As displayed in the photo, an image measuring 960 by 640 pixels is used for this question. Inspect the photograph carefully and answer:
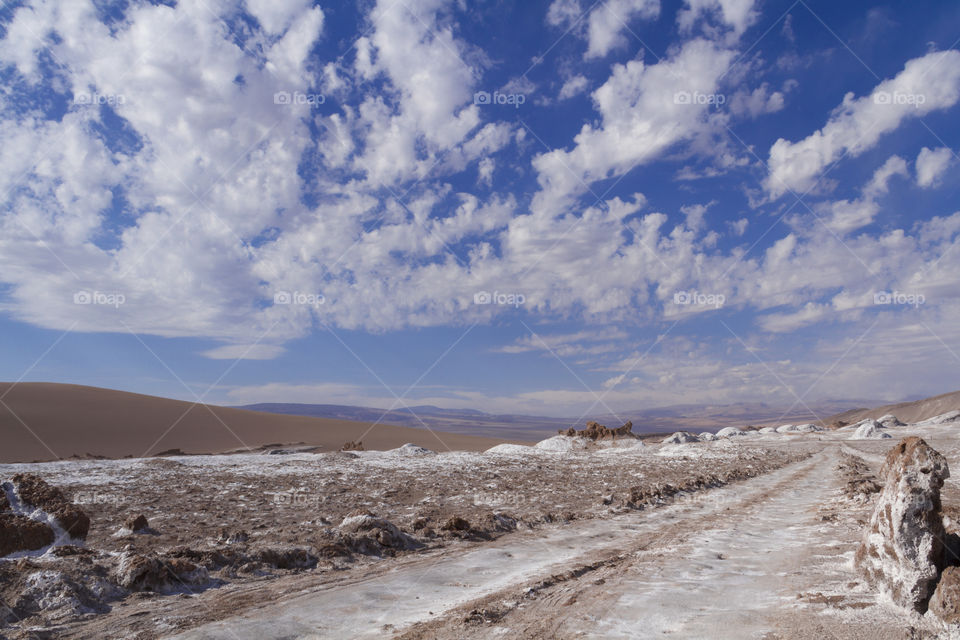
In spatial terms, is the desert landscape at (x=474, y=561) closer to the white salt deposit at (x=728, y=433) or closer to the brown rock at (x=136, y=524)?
the brown rock at (x=136, y=524)

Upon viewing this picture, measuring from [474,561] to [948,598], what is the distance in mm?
5522

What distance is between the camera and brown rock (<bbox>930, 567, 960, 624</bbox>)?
4.44 metres

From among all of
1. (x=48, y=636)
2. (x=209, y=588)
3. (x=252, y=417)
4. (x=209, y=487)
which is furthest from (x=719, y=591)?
(x=252, y=417)

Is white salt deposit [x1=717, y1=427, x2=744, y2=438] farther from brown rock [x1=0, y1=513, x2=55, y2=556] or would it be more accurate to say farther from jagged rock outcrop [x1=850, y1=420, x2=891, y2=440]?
brown rock [x1=0, y1=513, x2=55, y2=556]

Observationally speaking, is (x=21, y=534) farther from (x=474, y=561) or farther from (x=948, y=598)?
(x=948, y=598)

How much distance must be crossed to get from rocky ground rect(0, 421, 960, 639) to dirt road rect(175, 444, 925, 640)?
3 cm

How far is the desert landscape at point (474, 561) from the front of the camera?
4.99 metres

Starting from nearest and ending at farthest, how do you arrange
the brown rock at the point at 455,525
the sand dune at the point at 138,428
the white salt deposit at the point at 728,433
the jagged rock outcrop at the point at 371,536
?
the jagged rock outcrop at the point at 371,536 < the brown rock at the point at 455,525 < the sand dune at the point at 138,428 < the white salt deposit at the point at 728,433

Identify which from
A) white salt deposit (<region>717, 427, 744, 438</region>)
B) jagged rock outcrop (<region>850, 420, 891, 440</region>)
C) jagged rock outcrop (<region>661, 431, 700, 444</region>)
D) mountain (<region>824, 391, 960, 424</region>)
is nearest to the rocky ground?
jagged rock outcrop (<region>661, 431, 700, 444</region>)

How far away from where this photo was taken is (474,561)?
25.3 ft

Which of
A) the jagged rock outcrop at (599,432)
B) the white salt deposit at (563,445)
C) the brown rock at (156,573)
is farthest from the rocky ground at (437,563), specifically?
the jagged rock outcrop at (599,432)

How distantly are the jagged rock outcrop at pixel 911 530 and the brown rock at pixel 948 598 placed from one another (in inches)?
7.2

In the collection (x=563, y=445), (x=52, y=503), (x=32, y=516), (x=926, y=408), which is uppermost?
(x=52, y=503)

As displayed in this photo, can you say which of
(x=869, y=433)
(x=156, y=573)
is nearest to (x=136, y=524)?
(x=156, y=573)
